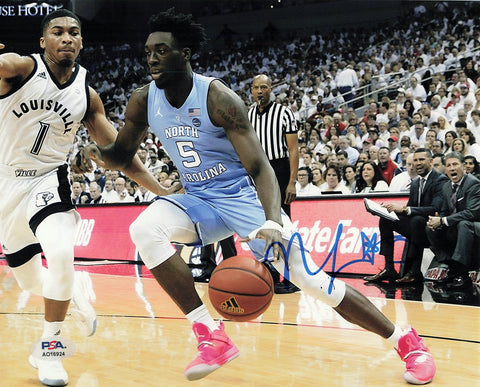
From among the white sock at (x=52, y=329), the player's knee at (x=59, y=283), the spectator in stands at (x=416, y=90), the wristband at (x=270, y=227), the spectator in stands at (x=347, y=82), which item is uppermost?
the spectator in stands at (x=347, y=82)

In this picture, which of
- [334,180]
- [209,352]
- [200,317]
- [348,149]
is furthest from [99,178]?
[209,352]

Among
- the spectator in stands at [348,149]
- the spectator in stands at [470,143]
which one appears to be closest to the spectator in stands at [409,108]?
the spectator in stands at [348,149]

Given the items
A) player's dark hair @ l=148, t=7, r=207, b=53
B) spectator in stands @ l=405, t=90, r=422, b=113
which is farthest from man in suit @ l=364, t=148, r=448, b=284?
spectator in stands @ l=405, t=90, r=422, b=113

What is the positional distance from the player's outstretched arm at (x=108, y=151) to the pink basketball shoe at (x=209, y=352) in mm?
1036

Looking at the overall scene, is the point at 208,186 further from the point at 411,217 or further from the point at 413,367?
the point at 411,217

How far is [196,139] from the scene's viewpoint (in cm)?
317

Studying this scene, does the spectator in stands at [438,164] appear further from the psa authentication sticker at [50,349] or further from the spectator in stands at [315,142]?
the psa authentication sticker at [50,349]

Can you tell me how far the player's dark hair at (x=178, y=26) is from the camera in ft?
10.3

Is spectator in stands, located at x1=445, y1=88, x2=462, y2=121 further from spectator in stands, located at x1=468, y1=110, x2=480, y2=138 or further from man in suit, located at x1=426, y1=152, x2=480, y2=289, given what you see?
man in suit, located at x1=426, y1=152, x2=480, y2=289

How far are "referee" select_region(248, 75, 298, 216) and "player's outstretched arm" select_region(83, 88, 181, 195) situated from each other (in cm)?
225

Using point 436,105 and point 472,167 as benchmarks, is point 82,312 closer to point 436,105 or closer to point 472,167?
point 472,167

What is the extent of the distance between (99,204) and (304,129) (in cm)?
471

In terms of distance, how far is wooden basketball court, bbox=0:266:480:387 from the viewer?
3.02 metres

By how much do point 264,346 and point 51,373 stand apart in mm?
1329
